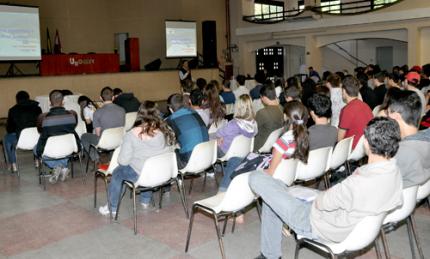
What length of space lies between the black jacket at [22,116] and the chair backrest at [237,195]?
3870 mm

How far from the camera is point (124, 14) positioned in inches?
656

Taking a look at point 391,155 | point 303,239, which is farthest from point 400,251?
point 391,155

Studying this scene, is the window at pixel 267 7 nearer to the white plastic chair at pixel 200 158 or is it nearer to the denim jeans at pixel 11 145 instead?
the denim jeans at pixel 11 145

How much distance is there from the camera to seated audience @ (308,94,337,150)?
3567 mm

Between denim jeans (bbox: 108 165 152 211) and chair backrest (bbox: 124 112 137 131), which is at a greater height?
chair backrest (bbox: 124 112 137 131)

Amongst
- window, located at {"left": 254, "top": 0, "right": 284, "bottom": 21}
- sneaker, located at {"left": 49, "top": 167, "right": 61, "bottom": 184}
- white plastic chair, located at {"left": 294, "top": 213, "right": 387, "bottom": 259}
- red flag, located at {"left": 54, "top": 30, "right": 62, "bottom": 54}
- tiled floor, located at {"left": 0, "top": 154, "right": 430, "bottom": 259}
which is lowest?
tiled floor, located at {"left": 0, "top": 154, "right": 430, "bottom": 259}

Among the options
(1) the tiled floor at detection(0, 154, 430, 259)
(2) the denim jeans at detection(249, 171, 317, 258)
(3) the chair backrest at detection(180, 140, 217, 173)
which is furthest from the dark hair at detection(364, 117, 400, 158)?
(3) the chair backrest at detection(180, 140, 217, 173)

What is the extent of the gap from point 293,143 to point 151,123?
143cm

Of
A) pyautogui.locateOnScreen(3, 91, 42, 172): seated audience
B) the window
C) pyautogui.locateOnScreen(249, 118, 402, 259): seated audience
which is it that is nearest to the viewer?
pyautogui.locateOnScreen(249, 118, 402, 259): seated audience

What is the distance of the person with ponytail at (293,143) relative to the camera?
2.97 m

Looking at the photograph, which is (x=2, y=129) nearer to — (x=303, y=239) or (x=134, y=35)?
(x=134, y=35)

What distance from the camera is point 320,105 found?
11.7ft

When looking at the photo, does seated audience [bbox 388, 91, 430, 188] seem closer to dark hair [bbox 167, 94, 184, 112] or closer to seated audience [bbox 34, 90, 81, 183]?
dark hair [bbox 167, 94, 184, 112]

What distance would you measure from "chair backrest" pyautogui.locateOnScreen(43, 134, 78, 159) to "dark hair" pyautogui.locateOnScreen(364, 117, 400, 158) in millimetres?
3824
